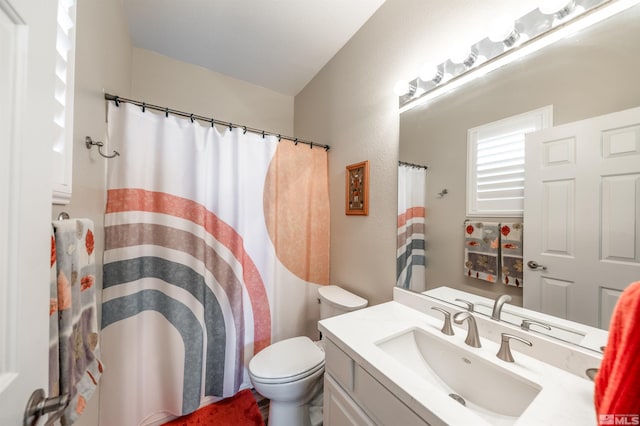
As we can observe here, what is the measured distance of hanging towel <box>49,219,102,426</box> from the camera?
61 centimetres

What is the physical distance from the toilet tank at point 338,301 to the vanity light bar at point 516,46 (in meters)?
1.16

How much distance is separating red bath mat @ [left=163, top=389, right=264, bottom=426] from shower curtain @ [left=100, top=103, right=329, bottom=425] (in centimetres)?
8

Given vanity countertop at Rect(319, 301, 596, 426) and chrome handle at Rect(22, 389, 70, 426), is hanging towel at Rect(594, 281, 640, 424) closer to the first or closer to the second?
vanity countertop at Rect(319, 301, 596, 426)

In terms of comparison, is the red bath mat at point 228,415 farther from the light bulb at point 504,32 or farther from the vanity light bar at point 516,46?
the light bulb at point 504,32

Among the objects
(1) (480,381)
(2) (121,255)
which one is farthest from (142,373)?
(1) (480,381)

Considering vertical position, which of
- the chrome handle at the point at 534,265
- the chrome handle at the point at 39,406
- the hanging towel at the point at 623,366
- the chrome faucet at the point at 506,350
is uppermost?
the chrome handle at the point at 534,265

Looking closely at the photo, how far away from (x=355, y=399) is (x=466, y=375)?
0.40 meters

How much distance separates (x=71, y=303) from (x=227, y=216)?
0.90 meters

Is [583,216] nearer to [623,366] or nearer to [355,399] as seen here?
[623,366]

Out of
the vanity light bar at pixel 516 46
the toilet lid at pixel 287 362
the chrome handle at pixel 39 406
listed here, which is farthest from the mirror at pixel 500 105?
the chrome handle at pixel 39 406

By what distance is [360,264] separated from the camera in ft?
5.07

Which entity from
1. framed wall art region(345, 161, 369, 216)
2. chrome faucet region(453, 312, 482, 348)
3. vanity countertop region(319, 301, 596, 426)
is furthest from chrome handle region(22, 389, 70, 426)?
framed wall art region(345, 161, 369, 216)

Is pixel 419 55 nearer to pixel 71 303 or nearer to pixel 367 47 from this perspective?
pixel 367 47

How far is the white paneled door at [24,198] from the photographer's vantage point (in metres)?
0.38
